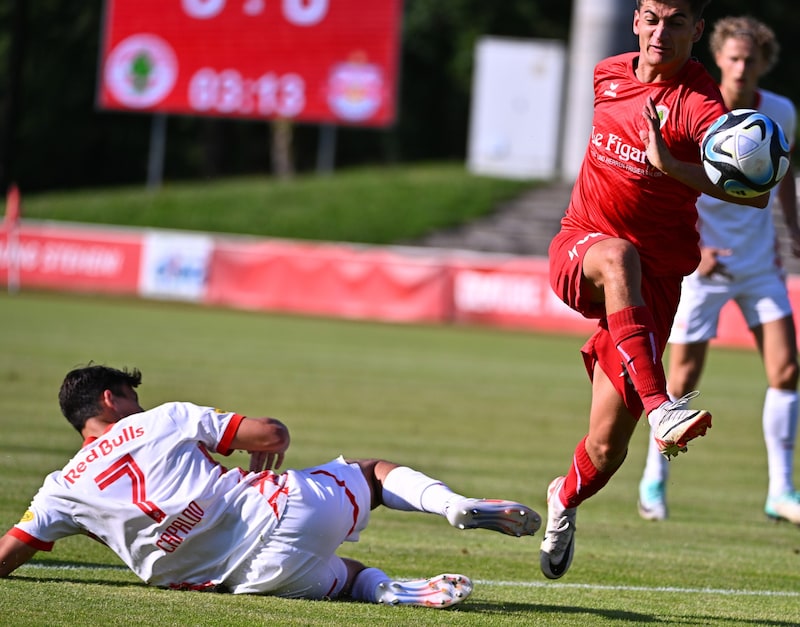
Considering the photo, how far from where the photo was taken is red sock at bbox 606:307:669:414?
581cm

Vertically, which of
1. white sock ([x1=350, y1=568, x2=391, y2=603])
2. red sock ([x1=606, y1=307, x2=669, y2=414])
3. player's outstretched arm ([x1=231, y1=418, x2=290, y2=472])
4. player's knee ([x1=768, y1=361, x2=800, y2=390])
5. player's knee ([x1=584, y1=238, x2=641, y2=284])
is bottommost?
white sock ([x1=350, y1=568, x2=391, y2=603])

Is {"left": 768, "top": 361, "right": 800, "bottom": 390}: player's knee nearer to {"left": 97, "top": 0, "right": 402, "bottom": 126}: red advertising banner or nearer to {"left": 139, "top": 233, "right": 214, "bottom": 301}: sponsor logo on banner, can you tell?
{"left": 139, "top": 233, "right": 214, "bottom": 301}: sponsor logo on banner

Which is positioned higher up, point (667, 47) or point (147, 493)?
point (667, 47)

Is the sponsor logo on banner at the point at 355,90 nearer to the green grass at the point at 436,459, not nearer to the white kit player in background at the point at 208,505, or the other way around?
the green grass at the point at 436,459

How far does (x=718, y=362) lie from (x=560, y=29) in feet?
120

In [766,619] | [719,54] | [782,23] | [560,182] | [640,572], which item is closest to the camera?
[766,619]

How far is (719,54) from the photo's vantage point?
8328 mm

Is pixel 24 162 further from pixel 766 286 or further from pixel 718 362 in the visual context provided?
pixel 766 286

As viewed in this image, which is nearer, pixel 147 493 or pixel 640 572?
pixel 147 493

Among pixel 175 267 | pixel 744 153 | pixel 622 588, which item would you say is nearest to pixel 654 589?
pixel 622 588

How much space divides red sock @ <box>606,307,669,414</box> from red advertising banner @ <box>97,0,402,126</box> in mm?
29170

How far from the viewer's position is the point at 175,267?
29453 millimetres

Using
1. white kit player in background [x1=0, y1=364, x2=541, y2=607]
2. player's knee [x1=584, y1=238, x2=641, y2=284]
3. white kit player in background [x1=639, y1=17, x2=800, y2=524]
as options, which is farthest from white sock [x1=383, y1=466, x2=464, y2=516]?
white kit player in background [x1=639, y1=17, x2=800, y2=524]

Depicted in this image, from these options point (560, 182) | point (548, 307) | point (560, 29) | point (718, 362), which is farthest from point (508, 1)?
point (718, 362)
